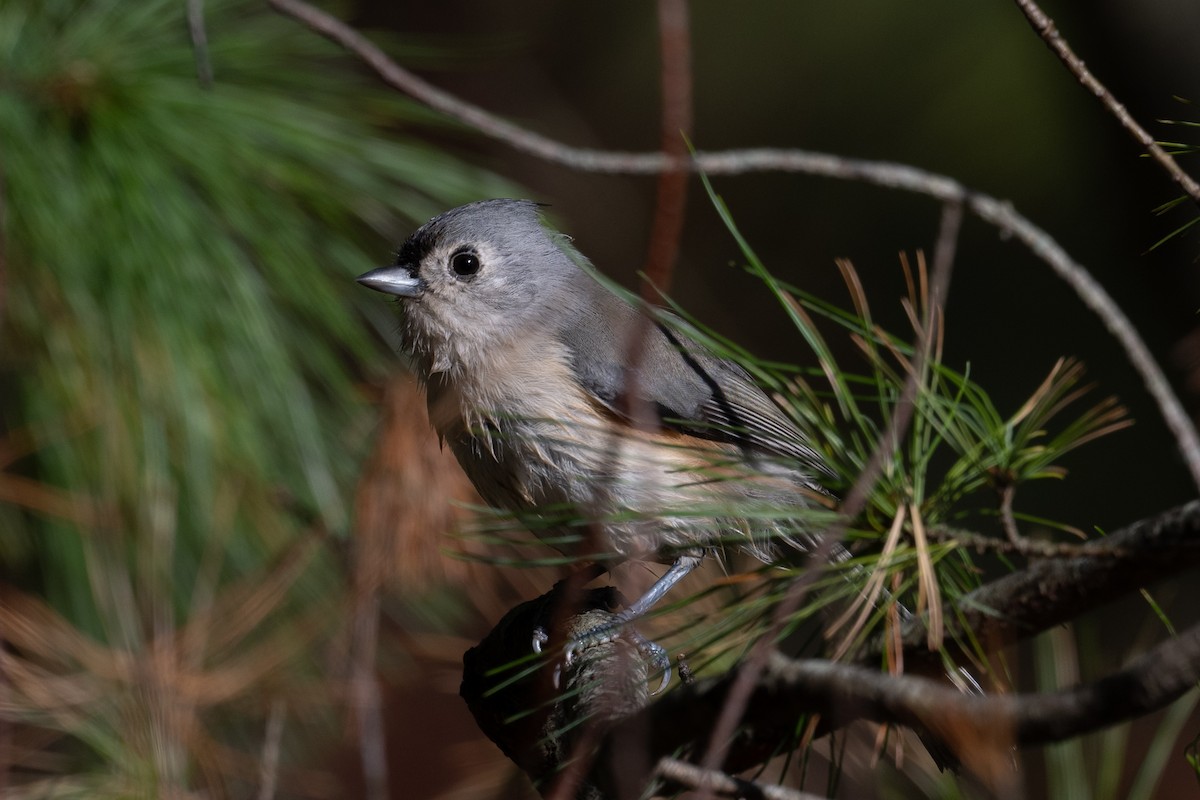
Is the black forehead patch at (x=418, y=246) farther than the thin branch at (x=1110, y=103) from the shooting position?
Yes

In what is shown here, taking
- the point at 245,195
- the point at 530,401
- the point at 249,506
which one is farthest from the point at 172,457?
the point at 530,401

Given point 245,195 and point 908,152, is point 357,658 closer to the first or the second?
point 245,195

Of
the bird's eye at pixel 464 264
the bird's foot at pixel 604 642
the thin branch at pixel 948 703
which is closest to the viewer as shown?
the thin branch at pixel 948 703

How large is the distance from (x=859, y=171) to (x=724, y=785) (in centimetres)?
75

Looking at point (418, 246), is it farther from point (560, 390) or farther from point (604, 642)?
point (604, 642)

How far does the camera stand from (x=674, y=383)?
228cm

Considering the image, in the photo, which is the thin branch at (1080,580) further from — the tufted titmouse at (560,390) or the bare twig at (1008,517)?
the tufted titmouse at (560,390)

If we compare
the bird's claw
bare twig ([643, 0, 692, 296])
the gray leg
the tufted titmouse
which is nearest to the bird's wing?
the tufted titmouse

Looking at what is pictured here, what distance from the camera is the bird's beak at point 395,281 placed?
237 centimetres

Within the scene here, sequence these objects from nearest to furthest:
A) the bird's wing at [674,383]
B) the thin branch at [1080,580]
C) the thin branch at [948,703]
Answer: the thin branch at [948,703]
the thin branch at [1080,580]
the bird's wing at [674,383]

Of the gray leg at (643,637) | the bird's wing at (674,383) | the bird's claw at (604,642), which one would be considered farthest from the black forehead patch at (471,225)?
the bird's claw at (604,642)

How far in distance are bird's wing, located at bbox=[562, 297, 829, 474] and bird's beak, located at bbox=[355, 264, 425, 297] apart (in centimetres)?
30

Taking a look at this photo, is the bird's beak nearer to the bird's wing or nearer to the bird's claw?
the bird's wing

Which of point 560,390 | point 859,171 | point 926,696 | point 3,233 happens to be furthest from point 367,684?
point 926,696
